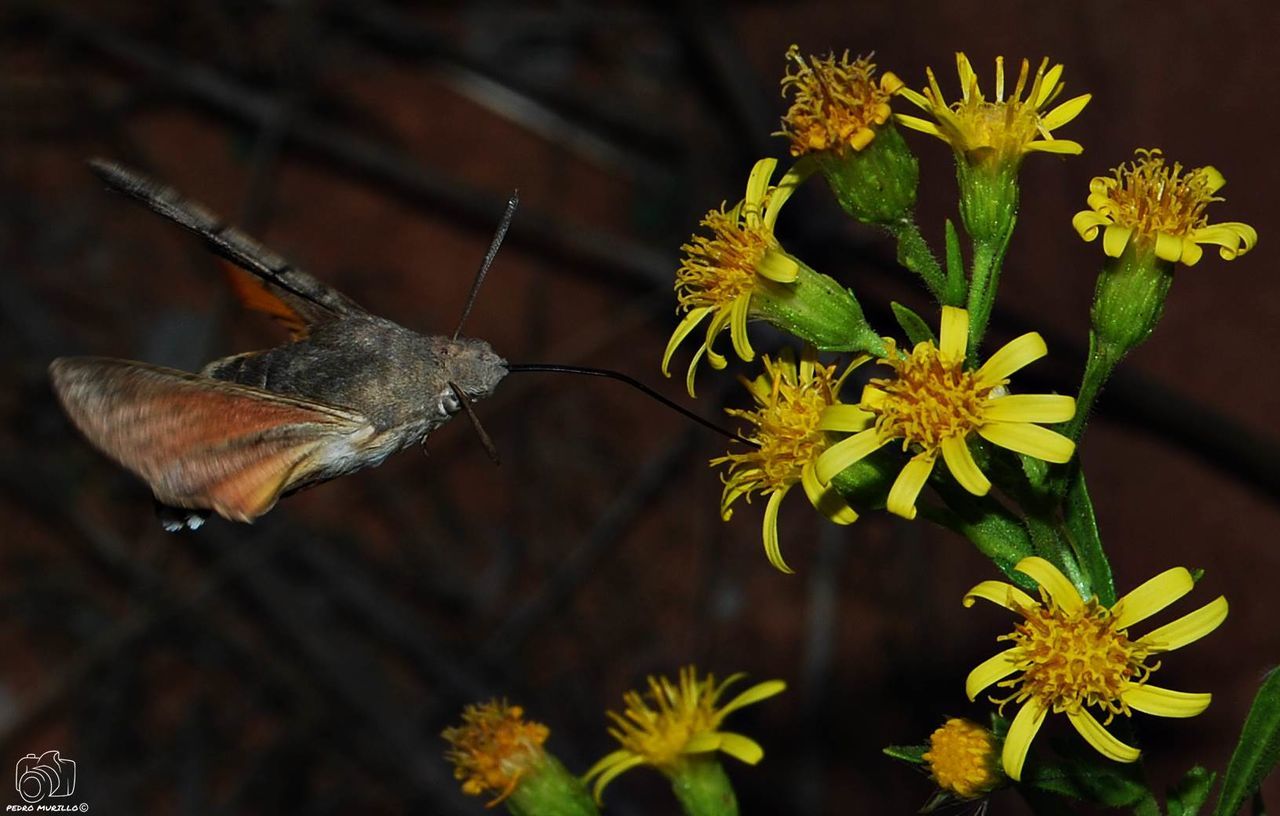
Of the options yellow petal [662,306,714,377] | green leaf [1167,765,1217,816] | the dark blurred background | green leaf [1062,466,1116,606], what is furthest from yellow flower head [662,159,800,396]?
the dark blurred background

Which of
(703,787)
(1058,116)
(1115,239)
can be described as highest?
(1058,116)

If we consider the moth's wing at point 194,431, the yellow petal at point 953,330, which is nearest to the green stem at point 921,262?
the yellow petal at point 953,330

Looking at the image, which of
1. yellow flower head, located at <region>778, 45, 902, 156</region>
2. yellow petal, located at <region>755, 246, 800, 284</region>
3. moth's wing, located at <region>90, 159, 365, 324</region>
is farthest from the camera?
moth's wing, located at <region>90, 159, 365, 324</region>

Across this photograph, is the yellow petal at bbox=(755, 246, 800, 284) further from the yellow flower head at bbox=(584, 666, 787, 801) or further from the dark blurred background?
the dark blurred background

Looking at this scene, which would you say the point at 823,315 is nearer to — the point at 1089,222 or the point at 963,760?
the point at 1089,222

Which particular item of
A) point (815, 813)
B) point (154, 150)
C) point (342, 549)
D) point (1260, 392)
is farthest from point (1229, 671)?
point (154, 150)

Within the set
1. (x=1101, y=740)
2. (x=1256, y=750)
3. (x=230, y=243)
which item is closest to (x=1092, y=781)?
(x=1101, y=740)

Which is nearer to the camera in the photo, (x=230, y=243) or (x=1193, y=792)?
(x=1193, y=792)
